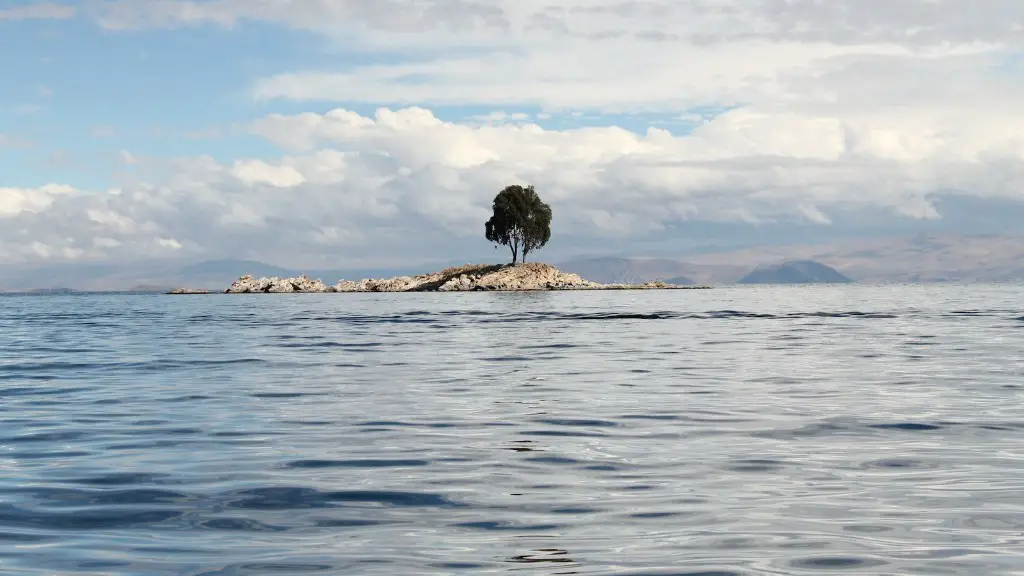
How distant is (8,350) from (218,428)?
28026mm

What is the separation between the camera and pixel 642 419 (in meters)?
18.2

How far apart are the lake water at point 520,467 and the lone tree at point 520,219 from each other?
147 m

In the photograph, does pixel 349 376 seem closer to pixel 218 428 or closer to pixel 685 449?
pixel 218 428

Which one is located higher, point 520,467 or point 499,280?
point 499,280

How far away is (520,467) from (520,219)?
6459 inches

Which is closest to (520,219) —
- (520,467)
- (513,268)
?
(513,268)

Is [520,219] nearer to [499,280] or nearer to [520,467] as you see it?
[499,280]

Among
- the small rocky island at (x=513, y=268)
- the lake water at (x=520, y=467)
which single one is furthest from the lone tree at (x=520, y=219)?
the lake water at (x=520, y=467)

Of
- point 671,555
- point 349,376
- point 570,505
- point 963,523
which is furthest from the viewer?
point 349,376

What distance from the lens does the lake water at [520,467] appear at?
9.23 metres

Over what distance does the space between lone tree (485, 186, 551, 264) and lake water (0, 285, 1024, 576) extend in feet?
483

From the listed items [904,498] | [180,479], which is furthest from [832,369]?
[180,479]

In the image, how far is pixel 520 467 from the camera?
539 inches

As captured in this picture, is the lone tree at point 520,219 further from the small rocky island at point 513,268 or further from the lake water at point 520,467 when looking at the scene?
the lake water at point 520,467
